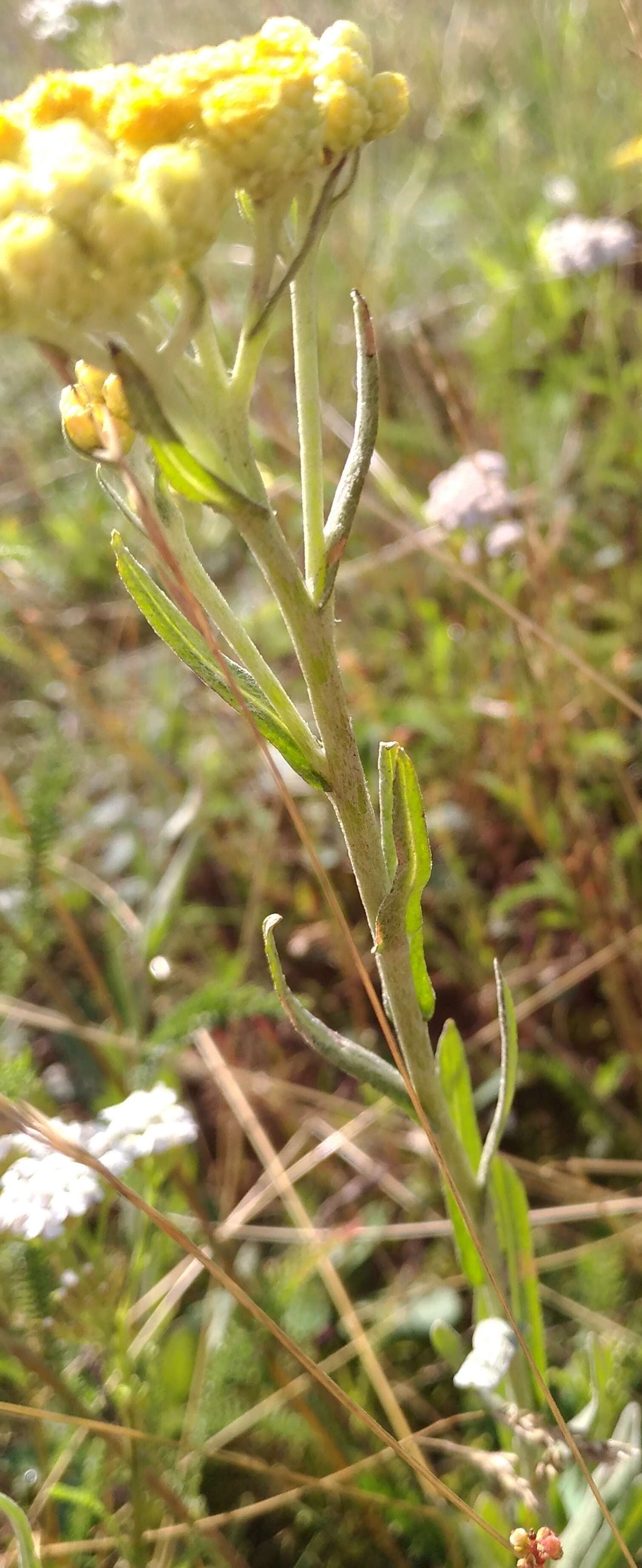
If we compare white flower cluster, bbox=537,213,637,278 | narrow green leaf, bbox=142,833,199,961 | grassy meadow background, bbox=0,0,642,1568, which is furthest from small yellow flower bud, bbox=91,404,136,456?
white flower cluster, bbox=537,213,637,278

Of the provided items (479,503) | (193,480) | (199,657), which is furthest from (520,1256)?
(479,503)

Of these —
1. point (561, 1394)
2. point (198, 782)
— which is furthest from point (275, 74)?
point (198, 782)

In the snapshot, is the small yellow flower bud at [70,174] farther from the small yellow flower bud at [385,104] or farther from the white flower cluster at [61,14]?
the white flower cluster at [61,14]

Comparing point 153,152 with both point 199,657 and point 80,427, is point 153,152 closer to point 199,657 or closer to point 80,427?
point 80,427

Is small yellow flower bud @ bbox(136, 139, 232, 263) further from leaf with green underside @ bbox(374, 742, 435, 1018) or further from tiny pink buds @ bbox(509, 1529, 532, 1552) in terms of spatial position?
tiny pink buds @ bbox(509, 1529, 532, 1552)

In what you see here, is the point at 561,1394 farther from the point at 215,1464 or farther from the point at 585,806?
the point at 585,806
